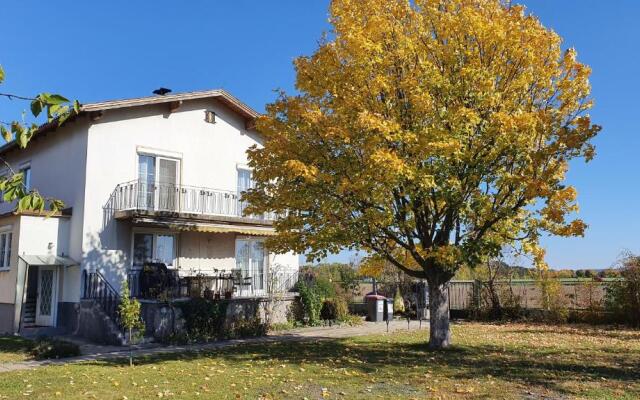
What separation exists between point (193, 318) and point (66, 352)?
447 centimetres

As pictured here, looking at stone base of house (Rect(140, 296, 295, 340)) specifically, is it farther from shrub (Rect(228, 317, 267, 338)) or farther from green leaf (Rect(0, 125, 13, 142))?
green leaf (Rect(0, 125, 13, 142))

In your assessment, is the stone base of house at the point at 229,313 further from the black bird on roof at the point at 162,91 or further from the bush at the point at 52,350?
the black bird on roof at the point at 162,91

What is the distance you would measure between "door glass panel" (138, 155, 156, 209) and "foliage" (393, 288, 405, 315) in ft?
43.6

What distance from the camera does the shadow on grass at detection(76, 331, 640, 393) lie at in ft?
36.7

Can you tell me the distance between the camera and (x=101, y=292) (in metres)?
19.0

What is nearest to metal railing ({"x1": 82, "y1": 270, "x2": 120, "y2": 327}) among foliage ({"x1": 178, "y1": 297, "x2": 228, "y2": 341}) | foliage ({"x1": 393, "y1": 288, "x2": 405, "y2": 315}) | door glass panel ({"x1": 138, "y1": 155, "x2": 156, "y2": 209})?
foliage ({"x1": 178, "y1": 297, "x2": 228, "y2": 341})

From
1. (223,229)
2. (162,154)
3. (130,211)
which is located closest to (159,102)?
(162,154)

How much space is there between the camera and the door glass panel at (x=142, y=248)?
20.9 metres

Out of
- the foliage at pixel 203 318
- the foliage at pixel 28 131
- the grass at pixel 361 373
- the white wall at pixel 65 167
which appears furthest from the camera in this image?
the white wall at pixel 65 167

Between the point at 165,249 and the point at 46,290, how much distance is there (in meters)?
4.71

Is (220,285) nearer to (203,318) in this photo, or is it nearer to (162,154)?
(203,318)

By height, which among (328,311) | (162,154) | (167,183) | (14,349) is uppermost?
(162,154)

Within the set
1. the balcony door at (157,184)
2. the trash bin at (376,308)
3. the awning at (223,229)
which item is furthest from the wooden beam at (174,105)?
the trash bin at (376,308)

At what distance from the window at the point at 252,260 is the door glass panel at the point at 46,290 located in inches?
293
